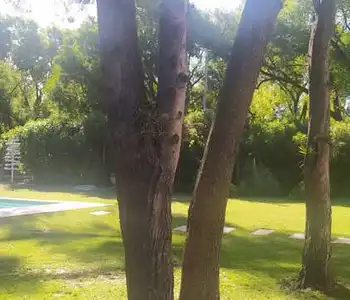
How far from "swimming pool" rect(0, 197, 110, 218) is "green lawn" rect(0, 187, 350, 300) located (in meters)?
0.56

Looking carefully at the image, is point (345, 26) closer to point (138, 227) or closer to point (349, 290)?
point (349, 290)

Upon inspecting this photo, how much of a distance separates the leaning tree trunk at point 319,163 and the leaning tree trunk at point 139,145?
3.09 m

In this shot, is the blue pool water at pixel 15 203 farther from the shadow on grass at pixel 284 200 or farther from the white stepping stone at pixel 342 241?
the white stepping stone at pixel 342 241

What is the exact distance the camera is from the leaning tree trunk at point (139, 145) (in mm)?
2602

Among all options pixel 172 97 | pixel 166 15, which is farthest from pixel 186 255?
pixel 166 15

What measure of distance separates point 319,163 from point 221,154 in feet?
7.89

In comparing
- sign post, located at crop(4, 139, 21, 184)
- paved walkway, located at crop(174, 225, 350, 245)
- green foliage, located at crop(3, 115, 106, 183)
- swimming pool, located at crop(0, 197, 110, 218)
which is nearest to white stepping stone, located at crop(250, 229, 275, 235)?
paved walkway, located at crop(174, 225, 350, 245)

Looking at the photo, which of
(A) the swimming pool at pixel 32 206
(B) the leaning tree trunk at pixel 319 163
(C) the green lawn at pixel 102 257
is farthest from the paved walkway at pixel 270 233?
(A) the swimming pool at pixel 32 206

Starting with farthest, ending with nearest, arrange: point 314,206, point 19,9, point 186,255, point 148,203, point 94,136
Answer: point 94,136 → point 314,206 → point 19,9 → point 186,255 → point 148,203

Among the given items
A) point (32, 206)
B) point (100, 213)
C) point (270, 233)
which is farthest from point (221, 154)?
point (32, 206)

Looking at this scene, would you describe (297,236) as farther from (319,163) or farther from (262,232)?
(319,163)

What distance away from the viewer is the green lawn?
5305mm

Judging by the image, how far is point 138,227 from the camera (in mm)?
2633

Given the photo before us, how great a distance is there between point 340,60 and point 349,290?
9882 millimetres
